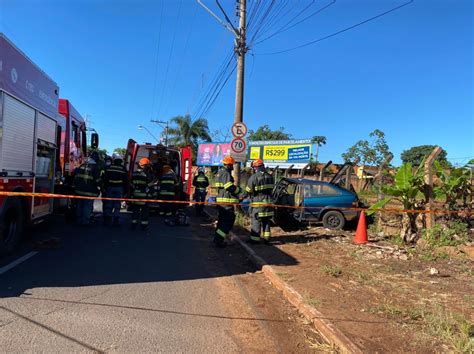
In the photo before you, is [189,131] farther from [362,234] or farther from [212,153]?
[362,234]

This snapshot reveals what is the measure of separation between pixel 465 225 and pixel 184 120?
4165 centimetres

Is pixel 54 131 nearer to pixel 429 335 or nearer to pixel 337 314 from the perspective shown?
pixel 337 314

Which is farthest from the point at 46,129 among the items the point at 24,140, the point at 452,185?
the point at 452,185

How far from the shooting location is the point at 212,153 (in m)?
43.0

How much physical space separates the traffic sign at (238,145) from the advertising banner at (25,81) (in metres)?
4.71

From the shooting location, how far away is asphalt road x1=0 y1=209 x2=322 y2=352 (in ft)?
13.5

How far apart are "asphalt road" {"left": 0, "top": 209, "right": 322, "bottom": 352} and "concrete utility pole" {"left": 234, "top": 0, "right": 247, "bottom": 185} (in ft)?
21.4

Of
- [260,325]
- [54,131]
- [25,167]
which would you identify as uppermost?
[54,131]

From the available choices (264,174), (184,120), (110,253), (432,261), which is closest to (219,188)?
(264,174)

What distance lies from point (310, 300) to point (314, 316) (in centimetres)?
51

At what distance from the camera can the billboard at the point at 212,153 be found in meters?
41.7

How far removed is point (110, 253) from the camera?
793 cm

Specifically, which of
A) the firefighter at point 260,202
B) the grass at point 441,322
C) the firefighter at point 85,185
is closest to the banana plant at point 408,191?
the firefighter at point 260,202

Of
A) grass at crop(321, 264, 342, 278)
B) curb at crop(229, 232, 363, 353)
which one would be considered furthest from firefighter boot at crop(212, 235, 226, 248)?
grass at crop(321, 264, 342, 278)
